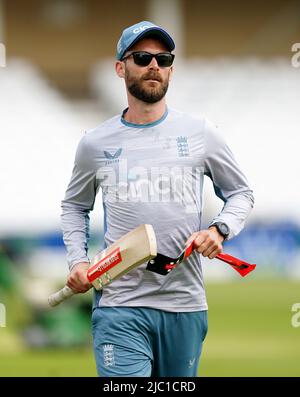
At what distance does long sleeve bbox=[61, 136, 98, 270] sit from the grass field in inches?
139

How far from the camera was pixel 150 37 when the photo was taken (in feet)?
13.6

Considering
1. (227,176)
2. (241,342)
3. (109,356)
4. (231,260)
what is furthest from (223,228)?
(241,342)

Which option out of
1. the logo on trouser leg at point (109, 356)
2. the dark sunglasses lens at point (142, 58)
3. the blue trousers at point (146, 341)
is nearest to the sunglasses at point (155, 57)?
the dark sunglasses lens at point (142, 58)

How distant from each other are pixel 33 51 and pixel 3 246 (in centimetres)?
326

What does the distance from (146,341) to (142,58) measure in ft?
3.53

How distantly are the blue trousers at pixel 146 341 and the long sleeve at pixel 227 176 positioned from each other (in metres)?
0.42

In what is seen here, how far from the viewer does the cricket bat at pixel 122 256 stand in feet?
12.6

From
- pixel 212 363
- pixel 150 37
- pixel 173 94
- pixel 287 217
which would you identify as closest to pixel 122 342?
pixel 150 37

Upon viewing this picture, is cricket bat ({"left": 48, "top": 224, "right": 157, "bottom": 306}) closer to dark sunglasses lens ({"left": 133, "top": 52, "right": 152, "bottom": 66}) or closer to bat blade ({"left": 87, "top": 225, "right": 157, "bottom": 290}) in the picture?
bat blade ({"left": 87, "top": 225, "right": 157, "bottom": 290})

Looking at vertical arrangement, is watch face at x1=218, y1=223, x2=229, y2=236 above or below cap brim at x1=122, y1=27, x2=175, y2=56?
below

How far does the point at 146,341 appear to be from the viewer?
13.4ft

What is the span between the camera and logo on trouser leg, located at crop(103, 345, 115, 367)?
4016 mm

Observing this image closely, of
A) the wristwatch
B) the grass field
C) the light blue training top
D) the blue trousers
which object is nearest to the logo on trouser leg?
the blue trousers

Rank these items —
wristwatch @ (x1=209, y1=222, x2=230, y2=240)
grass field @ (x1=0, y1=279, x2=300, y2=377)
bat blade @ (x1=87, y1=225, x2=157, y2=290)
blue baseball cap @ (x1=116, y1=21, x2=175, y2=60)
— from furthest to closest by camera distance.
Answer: grass field @ (x1=0, y1=279, x2=300, y2=377) → blue baseball cap @ (x1=116, y1=21, x2=175, y2=60) → wristwatch @ (x1=209, y1=222, x2=230, y2=240) → bat blade @ (x1=87, y1=225, x2=157, y2=290)
